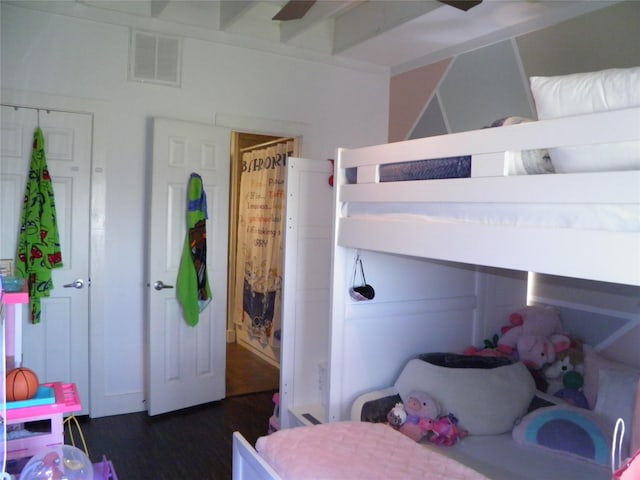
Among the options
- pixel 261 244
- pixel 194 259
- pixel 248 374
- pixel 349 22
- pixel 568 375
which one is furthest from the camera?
pixel 261 244

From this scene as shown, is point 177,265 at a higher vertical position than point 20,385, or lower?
higher

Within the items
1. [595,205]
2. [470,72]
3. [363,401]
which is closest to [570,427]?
[363,401]

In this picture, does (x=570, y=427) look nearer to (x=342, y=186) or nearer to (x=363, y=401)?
(x=363, y=401)

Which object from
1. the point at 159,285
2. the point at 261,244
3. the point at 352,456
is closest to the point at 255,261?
the point at 261,244

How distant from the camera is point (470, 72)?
3623 millimetres

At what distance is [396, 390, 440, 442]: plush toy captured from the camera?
2.29 meters

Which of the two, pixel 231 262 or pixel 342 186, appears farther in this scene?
pixel 231 262

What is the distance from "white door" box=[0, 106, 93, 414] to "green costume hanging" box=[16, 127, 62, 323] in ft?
0.19

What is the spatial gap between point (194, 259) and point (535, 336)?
7.20 ft

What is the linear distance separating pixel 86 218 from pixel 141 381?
1.16 meters

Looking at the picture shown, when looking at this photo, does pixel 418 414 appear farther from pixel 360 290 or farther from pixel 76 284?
pixel 76 284

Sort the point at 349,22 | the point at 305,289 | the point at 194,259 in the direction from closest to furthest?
the point at 305,289, the point at 194,259, the point at 349,22

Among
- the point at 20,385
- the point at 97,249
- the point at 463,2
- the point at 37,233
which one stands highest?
the point at 463,2

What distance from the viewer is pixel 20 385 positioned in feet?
4.58
